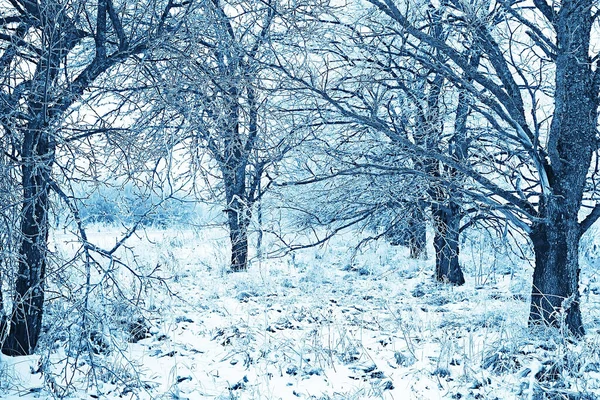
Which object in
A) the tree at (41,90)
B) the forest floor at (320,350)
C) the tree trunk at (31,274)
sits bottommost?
the forest floor at (320,350)

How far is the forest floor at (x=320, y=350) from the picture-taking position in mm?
3906

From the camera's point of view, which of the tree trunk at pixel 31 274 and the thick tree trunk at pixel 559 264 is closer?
the tree trunk at pixel 31 274

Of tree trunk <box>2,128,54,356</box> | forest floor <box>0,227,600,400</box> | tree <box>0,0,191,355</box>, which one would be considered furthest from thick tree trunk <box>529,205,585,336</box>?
tree trunk <box>2,128,54,356</box>

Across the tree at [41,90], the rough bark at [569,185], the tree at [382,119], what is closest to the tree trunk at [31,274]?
the tree at [41,90]

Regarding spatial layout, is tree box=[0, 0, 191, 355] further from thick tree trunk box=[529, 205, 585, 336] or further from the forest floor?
thick tree trunk box=[529, 205, 585, 336]

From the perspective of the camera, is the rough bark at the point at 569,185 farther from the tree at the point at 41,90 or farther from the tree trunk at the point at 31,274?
the tree trunk at the point at 31,274

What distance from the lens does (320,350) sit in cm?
470

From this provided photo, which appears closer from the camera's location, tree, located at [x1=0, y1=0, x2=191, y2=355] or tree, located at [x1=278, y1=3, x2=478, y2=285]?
tree, located at [x1=0, y1=0, x2=191, y2=355]

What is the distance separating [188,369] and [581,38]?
4986mm

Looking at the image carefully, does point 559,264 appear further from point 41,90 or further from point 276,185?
point 41,90

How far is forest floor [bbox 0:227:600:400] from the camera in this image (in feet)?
12.8

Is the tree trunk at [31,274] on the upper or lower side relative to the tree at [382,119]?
→ lower

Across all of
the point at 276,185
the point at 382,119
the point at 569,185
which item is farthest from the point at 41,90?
the point at 569,185

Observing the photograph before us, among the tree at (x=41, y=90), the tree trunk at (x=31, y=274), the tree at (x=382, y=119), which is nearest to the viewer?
the tree at (x=41, y=90)
